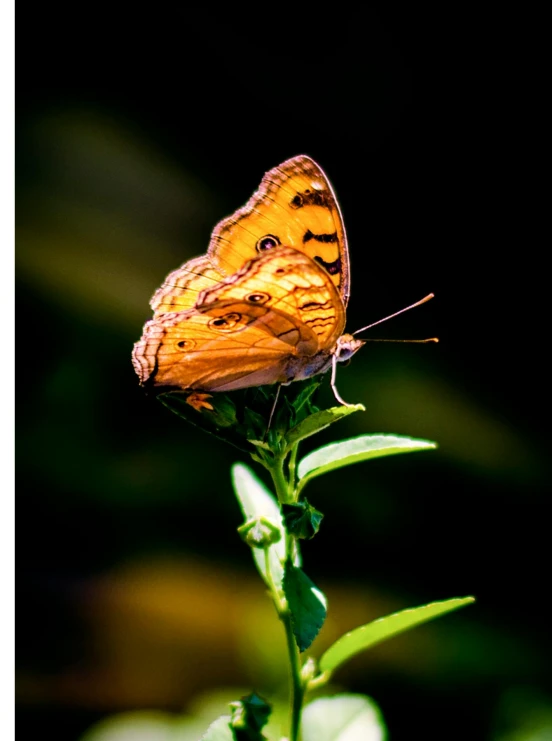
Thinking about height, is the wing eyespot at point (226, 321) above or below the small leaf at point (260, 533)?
above

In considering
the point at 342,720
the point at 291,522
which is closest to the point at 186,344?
the point at 291,522

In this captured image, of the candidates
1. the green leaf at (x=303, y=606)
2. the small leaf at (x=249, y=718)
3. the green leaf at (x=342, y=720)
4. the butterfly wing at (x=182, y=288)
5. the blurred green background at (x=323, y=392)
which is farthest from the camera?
the blurred green background at (x=323, y=392)

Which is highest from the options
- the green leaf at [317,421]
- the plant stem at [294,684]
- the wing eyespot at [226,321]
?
the wing eyespot at [226,321]

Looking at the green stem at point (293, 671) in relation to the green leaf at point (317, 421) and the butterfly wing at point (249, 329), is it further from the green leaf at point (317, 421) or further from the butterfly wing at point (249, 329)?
the butterfly wing at point (249, 329)

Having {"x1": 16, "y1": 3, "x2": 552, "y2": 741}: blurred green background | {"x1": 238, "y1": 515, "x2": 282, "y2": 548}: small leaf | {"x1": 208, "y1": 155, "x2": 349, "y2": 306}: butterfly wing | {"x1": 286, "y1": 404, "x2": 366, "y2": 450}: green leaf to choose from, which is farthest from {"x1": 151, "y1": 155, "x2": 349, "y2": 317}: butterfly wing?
{"x1": 16, "y1": 3, "x2": 552, "y2": 741}: blurred green background

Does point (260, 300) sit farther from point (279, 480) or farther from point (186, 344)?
point (279, 480)

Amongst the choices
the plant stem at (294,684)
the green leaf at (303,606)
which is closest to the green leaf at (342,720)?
the plant stem at (294,684)
